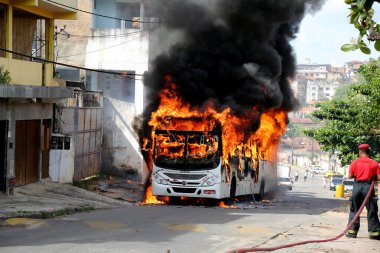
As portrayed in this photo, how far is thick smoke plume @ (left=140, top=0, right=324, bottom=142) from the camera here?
23.0 metres

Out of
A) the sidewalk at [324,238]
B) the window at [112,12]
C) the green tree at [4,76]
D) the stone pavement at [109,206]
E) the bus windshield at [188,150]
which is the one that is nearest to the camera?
the sidewalk at [324,238]

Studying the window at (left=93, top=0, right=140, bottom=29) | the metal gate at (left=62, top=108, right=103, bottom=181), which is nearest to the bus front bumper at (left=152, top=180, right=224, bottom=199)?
the metal gate at (left=62, top=108, right=103, bottom=181)

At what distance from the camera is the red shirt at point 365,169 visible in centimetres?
1181

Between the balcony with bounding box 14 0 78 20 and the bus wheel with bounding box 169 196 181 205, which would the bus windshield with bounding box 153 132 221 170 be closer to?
the bus wheel with bounding box 169 196 181 205

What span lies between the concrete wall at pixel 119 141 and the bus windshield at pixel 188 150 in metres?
10.7

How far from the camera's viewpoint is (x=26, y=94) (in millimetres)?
19203

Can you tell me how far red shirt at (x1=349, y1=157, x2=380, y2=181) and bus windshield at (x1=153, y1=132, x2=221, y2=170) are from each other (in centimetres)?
848

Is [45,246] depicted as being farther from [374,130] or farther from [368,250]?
[374,130]

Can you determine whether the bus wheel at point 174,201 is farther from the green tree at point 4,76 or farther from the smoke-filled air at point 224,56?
the green tree at point 4,76

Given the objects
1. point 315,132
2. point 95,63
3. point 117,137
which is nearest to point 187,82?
point 117,137

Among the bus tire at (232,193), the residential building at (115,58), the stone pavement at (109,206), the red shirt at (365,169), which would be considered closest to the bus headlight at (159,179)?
the stone pavement at (109,206)

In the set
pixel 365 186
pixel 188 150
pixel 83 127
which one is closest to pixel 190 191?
pixel 188 150

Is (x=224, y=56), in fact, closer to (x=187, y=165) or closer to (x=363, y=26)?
(x=187, y=165)

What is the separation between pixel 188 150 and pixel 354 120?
45.4ft
